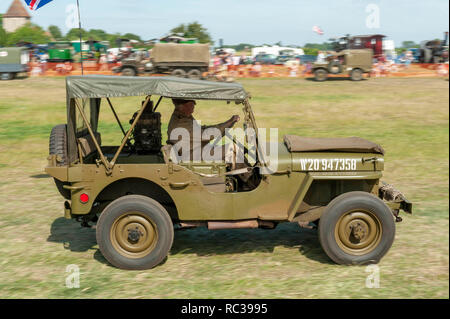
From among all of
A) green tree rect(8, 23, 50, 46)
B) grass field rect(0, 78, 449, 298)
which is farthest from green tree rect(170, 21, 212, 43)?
grass field rect(0, 78, 449, 298)

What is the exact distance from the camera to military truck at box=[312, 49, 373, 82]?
27312 mm

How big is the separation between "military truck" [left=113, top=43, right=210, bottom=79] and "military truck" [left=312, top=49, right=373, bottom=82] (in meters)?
6.13

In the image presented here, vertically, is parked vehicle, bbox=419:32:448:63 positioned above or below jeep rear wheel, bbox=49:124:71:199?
above

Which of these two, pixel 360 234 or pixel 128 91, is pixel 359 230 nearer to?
pixel 360 234

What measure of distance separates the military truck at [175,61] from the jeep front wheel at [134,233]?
76.2ft

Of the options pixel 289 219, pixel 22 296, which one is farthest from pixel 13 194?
pixel 289 219

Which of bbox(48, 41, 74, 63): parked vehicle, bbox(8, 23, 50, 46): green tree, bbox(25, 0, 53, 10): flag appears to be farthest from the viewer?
bbox(8, 23, 50, 46): green tree

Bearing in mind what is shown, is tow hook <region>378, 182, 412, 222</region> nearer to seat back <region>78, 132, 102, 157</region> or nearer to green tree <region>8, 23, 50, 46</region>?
seat back <region>78, 132, 102, 157</region>

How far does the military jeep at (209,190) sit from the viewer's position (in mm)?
5141

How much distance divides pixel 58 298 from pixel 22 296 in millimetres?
336

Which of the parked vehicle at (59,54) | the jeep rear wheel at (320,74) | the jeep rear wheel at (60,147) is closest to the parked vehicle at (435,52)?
the jeep rear wheel at (320,74)

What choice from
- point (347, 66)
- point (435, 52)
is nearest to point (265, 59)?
point (435, 52)

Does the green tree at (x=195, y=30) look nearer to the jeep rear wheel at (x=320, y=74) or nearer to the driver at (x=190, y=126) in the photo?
the jeep rear wheel at (x=320, y=74)
